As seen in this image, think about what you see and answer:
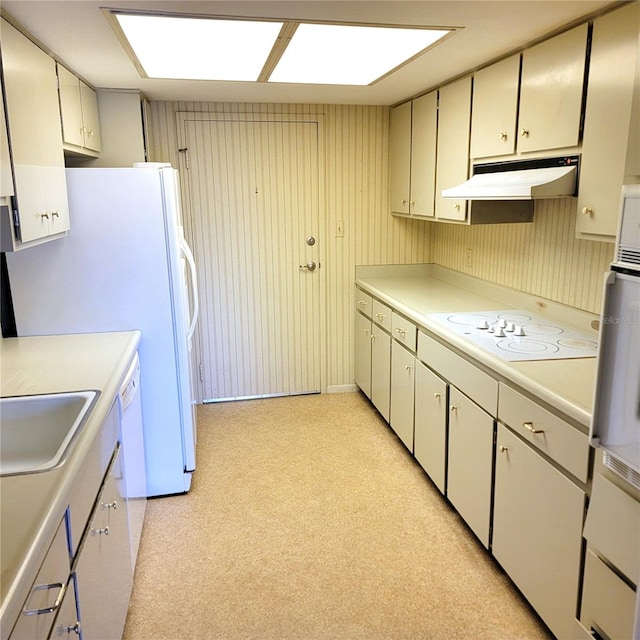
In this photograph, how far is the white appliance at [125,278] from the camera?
2.70 m

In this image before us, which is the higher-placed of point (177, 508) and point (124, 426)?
point (124, 426)

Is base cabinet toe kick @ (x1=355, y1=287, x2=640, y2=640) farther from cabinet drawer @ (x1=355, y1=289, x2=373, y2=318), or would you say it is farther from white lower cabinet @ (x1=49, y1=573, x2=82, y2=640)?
white lower cabinet @ (x1=49, y1=573, x2=82, y2=640)

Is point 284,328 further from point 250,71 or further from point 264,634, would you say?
point 264,634

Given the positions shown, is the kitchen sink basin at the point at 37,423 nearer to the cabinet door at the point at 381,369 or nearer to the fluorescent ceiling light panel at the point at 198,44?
the fluorescent ceiling light panel at the point at 198,44

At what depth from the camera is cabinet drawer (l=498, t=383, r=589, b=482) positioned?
173cm

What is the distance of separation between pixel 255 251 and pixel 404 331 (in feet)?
4.89

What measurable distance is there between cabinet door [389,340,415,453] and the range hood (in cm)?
100

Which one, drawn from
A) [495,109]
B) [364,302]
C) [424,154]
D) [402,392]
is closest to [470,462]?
[402,392]

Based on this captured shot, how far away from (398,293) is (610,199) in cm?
185

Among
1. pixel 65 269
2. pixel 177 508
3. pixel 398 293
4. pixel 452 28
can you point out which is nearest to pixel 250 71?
pixel 452 28

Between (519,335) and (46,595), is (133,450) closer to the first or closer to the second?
(46,595)

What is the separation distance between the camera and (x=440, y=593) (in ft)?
7.45

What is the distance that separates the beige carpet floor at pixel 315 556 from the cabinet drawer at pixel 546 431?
726 mm

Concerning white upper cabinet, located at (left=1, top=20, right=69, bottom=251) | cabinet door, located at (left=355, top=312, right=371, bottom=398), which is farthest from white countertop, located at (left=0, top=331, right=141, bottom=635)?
cabinet door, located at (left=355, top=312, right=371, bottom=398)
